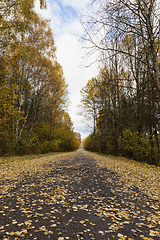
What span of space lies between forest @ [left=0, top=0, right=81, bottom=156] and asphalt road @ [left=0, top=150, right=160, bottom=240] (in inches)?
301

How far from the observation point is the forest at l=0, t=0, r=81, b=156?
8.01 m

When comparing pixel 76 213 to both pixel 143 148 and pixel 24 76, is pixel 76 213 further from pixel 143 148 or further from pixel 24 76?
pixel 24 76

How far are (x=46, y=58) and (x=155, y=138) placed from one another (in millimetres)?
14818

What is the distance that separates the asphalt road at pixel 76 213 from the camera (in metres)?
2.44

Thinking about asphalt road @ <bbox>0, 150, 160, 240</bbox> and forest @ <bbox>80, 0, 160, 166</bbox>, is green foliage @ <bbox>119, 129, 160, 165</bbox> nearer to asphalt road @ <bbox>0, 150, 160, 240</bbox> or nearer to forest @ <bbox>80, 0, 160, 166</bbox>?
forest @ <bbox>80, 0, 160, 166</bbox>

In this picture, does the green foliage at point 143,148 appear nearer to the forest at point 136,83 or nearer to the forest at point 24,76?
the forest at point 136,83

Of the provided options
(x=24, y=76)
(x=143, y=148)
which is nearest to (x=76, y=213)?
(x=143, y=148)

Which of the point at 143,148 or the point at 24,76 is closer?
the point at 143,148

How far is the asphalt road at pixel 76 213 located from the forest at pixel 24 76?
764 cm

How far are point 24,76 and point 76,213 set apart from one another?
13.9m

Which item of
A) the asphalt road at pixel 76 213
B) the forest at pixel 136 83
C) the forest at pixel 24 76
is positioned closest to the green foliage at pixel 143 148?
the forest at pixel 136 83

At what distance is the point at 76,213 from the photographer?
125 inches

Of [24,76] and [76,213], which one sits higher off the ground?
[24,76]

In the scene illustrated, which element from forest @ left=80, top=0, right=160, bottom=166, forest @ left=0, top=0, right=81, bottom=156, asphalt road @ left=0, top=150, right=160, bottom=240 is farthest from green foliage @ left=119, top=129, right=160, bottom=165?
forest @ left=0, top=0, right=81, bottom=156
